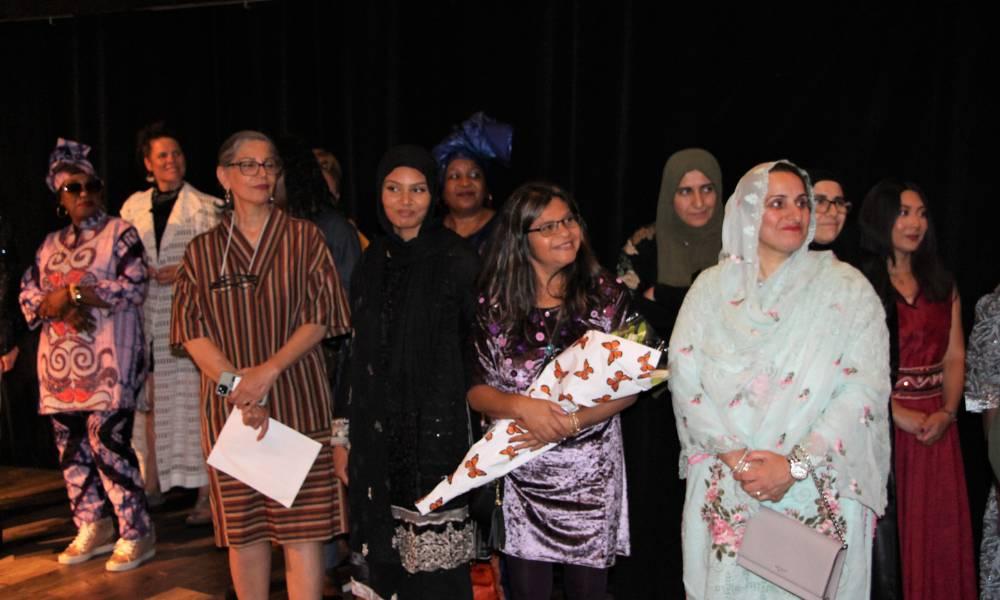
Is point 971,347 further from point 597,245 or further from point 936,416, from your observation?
point 597,245

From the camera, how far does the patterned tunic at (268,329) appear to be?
9.33 feet

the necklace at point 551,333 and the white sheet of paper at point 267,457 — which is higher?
the necklace at point 551,333

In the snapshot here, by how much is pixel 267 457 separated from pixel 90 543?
5.79 ft

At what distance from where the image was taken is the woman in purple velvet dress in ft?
7.94

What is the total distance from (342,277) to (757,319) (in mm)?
1732

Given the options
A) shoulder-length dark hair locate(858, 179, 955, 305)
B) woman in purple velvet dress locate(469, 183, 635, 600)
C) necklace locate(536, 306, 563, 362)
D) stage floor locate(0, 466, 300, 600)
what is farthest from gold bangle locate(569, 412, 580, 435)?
stage floor locate(0, 466, 300, 600)

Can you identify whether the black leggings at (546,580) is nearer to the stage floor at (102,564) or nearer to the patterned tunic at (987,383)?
the patterned tunic at (987,383)

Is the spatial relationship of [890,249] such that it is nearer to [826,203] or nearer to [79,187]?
[826,203]

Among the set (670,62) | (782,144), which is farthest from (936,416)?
(670,62)

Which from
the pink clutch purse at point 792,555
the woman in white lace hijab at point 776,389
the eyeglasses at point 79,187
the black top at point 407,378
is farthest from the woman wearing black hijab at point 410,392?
the eyeglasses at point 79,187

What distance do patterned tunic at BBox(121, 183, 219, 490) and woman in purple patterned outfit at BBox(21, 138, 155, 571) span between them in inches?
7.8

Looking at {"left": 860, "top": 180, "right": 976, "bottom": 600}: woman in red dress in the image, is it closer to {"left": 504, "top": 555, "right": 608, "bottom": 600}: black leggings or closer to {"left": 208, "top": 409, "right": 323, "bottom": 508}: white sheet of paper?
{"left": 504, "top": 555, "right": 608, "bottom": 600}: black leggings

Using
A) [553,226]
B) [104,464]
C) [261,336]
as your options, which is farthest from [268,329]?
[104,464]

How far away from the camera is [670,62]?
3.86 m
